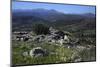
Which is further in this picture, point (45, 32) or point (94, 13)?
point (94, 13)

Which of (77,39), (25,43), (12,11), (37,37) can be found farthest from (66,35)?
(12,11)

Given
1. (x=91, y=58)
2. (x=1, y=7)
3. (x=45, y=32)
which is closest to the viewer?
(x=1, y=7)

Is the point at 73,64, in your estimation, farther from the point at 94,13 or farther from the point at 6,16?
the point at 6,16

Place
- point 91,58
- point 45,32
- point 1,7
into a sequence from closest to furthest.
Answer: point 1,7 < point 45,32 < point 91,58

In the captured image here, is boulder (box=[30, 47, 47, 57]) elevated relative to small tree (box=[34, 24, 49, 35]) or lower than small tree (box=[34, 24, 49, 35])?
lower

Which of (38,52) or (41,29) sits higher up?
(41,29)

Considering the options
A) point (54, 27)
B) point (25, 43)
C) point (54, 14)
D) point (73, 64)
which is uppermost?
point (54, 14)

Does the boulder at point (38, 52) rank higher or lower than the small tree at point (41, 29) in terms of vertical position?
lower

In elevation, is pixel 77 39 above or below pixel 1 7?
below
